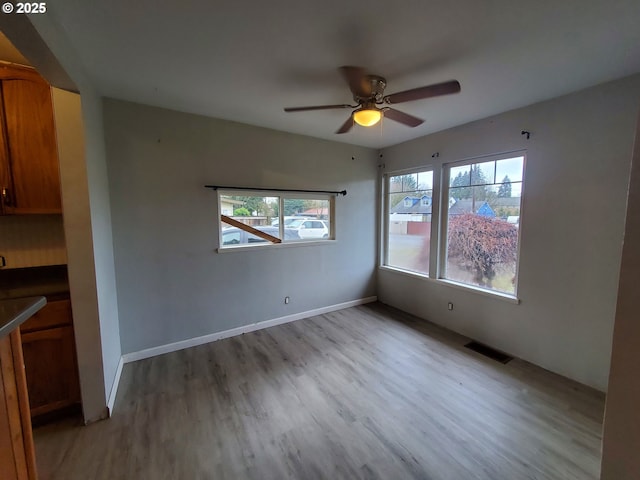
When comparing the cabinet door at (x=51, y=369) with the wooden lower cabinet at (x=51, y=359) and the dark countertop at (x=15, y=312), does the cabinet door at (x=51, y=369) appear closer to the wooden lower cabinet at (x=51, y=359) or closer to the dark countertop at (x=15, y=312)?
the wooden lower cabinet at (x=51, y=359)

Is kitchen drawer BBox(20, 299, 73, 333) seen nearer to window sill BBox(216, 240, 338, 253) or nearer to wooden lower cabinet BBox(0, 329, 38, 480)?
wooden lower cabinet BBox(0, 329, 38, 480)

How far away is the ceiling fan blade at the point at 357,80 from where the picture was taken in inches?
67.0

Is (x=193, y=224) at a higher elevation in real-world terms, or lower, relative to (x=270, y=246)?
higher

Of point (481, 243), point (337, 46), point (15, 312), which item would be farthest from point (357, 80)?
point (481, 243)

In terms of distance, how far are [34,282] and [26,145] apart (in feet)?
3.32

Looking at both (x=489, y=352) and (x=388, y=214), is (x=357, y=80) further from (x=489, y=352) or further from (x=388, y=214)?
Answer: (x=489, y=352)

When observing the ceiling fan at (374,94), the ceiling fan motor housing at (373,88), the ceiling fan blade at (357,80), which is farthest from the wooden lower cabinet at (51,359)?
the ceiling fan motor housing at (373,88)

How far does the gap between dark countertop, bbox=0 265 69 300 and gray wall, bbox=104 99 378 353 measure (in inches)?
19.8

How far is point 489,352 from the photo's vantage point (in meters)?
3.00

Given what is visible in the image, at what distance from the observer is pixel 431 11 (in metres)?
1.49

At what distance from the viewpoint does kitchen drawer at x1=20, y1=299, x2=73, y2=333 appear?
1860 mm

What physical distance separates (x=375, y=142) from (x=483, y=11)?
258cm

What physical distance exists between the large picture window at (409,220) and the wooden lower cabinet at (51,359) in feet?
12.7

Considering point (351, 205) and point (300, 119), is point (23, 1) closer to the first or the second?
point (300, 119)
